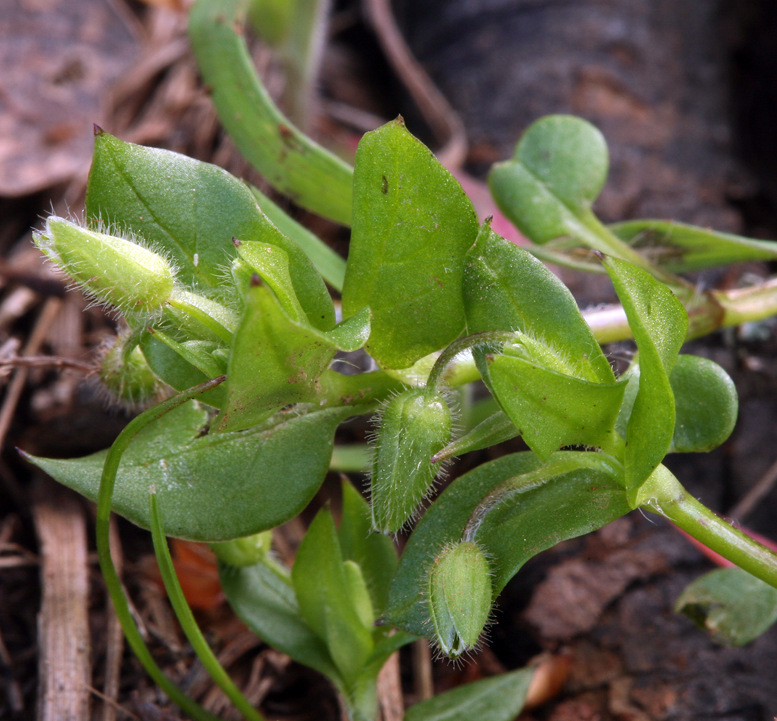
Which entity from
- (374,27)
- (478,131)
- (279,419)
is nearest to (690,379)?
(279,419)

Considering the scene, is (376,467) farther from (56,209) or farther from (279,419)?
(56,209)

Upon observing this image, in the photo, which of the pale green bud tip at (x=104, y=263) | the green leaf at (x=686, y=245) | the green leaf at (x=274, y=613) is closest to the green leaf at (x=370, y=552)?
the green leaf at (x=274, y=613)

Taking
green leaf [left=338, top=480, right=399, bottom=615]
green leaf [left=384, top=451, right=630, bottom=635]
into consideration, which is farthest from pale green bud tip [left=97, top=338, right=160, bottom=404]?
green leaf [left=384, top=451, right=630, bottom=635]

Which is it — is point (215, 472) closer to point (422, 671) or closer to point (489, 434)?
point (489, 434)

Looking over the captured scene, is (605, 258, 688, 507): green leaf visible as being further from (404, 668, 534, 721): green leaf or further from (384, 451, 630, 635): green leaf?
(404, 668, 534, 721): green leaf

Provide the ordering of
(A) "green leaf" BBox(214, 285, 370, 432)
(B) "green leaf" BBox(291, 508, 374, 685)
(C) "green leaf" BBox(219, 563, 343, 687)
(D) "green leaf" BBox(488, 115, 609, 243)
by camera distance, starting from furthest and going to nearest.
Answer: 1. (D) "green leaf" BBox(488, 115, 609, 243)
2. (C) "green leaf" BBox(219, 563, 343, 687)
3. (B) "green leaf" BBox(291, 508, 374, 685)
4. (A) "green leaf" BBox(214, 285, 370, 432)

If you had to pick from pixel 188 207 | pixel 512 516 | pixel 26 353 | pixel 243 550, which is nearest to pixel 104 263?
pixel 188 207

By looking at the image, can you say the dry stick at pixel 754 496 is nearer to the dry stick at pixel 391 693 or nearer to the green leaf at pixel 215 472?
the dry stick at pixel 391 693
